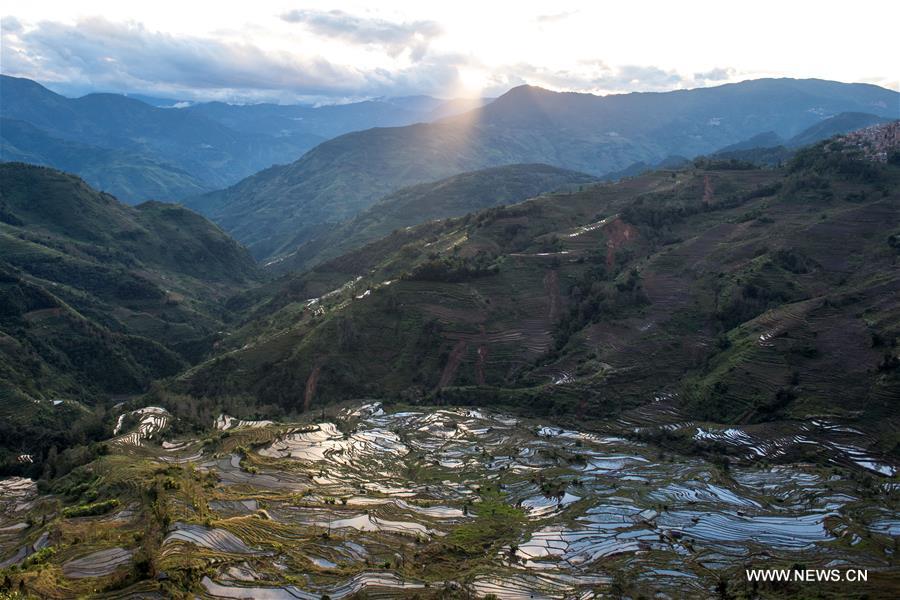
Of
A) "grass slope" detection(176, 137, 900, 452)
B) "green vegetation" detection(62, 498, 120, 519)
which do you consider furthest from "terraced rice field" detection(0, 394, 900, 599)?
"grass slope" detection(176, 137, 900, 452)

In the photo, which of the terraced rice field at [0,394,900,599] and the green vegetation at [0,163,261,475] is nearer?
the terraced rice field at [0,394,900,599]

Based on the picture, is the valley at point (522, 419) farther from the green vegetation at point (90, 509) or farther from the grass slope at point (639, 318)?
the grass slope at point (639, 318)

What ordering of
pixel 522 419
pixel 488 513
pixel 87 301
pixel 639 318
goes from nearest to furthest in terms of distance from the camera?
pixel 488 513 → pixel 522 419 → pixel 639 318 → pixel 87 301

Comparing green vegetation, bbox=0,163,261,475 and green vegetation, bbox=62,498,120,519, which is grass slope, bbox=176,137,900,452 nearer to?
green vegetation, bbox=0,163,261,475

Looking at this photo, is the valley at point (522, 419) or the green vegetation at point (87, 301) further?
the green vegetation at point (87, 301)

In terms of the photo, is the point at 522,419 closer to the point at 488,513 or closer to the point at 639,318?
the point at 488,513

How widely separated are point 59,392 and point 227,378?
22681 mm

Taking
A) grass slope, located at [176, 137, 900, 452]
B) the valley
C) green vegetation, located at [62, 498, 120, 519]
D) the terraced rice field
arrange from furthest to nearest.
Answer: grass slope, located at [176, 137, 900, 452] → green vegetation, located at [62, 498, 120, 519] → the valley → the terraced rice field

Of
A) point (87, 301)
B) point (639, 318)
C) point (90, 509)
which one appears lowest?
point (87, 301)

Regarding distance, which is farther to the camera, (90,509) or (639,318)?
(639,318)

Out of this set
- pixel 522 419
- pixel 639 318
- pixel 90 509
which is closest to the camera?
pixel 90 509

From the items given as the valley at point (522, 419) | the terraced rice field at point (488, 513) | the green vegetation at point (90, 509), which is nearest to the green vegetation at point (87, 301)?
the valley at point (522, 419)

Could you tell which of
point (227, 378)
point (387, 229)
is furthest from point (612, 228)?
point (387, 229)

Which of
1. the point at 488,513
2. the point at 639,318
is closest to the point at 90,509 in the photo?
the point at 488,513
